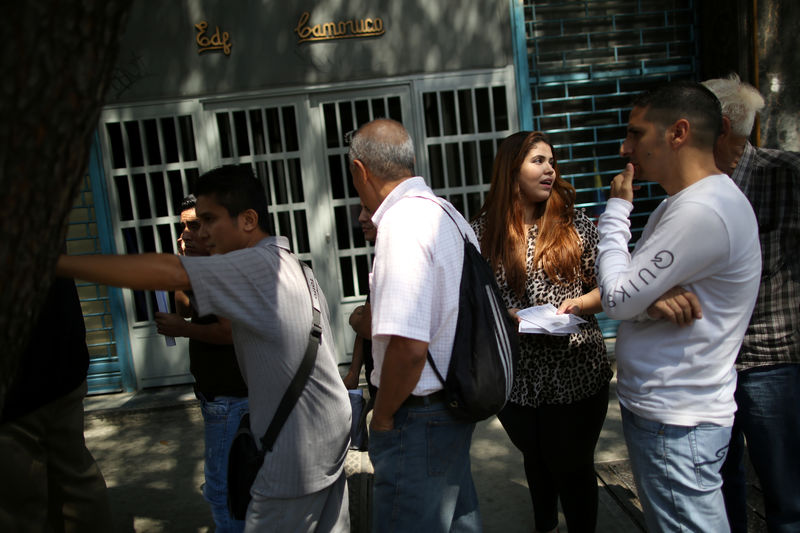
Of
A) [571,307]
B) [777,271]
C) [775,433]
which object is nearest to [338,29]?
[571,307]

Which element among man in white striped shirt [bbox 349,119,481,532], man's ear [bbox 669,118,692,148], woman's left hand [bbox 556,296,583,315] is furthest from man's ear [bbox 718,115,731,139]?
man in white striped shirt [bbox 349,119,481,532]

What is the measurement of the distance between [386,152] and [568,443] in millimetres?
1539

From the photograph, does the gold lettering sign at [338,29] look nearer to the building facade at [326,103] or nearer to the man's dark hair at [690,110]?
the building facade at [326,103]

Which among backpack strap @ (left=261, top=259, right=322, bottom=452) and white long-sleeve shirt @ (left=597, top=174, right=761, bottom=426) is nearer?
white long-sleeve shirt @ (left=597, top=174, right=761, bottom=426)


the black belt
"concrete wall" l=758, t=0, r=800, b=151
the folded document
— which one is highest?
"concrete wall" l=758, t=0, r=800, b=151

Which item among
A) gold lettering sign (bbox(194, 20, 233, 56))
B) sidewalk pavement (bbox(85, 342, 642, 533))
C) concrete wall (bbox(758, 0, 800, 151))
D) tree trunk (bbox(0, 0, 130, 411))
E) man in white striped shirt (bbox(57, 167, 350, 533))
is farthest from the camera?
gold lettering sign (bbox(194, 20, 233, 56))

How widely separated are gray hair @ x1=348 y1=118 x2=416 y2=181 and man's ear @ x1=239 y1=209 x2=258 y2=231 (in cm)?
44

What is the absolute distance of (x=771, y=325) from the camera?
2.33m

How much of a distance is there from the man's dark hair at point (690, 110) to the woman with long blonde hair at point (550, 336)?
0.85 metres

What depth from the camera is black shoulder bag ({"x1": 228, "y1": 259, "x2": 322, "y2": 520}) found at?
201 cm

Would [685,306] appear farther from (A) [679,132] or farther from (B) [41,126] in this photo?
(B) [41,126]

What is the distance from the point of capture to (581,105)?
609 cm

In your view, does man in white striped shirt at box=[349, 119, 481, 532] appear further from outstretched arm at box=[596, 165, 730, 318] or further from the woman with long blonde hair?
the woman with long blonde hair

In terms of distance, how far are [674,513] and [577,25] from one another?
5.29 m
